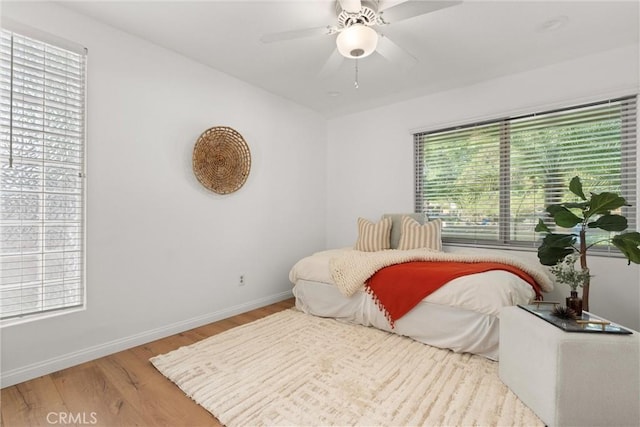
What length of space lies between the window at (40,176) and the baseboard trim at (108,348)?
1.11 feet

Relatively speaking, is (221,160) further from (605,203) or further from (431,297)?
(605,203)

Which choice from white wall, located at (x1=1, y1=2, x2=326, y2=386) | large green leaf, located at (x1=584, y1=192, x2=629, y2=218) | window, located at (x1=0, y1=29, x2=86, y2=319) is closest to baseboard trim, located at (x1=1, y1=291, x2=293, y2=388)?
white wall, located at (x1=1, y1=2, x2=326, y2=386)

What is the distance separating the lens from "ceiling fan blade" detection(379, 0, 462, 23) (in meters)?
1.64

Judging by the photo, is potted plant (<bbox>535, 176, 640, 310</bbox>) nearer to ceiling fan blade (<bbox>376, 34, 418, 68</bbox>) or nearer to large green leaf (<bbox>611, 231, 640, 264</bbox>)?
large green leaf (<bbox>611, 231, 640, 264</bbox>)

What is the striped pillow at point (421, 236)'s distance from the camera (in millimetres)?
3207

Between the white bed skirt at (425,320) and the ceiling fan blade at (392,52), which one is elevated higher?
the ceiling fan blade at (392,52)

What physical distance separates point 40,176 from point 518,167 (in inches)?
160

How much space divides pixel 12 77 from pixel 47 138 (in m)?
0.38

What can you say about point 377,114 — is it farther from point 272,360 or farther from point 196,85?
point 272,360

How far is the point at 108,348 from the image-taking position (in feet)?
7.32

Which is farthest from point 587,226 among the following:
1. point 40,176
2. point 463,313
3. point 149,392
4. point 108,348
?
point 40,176

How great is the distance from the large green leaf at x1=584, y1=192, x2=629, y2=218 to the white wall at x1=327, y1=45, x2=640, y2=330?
3.49 feet

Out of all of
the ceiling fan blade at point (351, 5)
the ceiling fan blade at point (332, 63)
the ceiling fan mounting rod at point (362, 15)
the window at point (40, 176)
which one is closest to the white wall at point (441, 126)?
the ceiling fan blade at point (332, 63)

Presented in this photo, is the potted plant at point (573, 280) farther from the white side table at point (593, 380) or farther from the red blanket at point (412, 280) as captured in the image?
the red blanket at point (412, 280)
